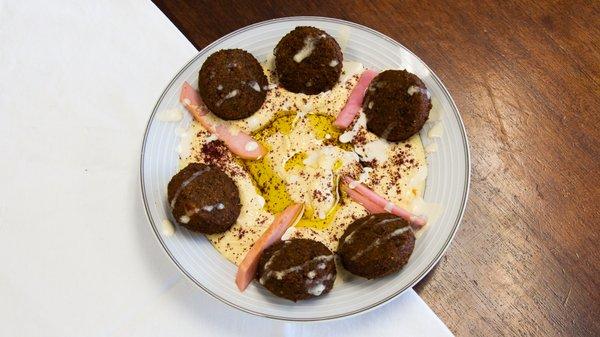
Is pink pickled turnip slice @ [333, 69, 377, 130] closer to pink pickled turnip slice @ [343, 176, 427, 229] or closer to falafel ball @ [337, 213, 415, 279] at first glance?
pink pickled turnip slice @ [343, 176, 427, 229]

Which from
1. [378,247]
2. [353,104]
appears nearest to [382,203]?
[378,247]

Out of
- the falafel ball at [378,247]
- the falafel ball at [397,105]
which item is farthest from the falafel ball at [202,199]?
the falafel ball at [397,105]

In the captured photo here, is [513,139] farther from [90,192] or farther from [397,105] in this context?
[90,192]

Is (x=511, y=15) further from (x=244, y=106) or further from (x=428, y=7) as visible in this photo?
(x=244, y=106)

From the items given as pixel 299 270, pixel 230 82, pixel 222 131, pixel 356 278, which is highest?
pixel 230 82

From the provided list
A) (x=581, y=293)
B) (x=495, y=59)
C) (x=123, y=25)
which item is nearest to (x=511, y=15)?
(x=495, y=59)

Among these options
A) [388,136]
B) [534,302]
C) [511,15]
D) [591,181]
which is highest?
[511,15]

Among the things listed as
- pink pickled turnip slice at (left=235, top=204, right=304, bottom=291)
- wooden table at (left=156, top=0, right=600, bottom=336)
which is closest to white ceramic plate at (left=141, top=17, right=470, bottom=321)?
pink pickled turnip slice at (left=235, top=204, right=304, bottom=291)
